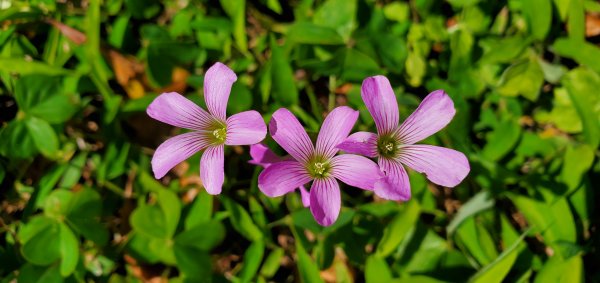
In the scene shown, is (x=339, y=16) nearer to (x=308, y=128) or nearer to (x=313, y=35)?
(x=313, y=35)

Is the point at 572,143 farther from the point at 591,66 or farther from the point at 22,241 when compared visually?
the point at 22,241

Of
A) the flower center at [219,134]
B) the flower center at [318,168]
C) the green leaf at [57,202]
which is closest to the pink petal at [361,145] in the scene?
the flower center at [318,168]

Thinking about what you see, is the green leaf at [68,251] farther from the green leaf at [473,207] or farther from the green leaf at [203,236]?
the green leaf at [473,207]

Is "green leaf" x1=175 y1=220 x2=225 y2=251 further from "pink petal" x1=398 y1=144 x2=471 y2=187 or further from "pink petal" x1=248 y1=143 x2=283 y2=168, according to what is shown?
"pink petal" x1=398 y1=144 x2=471 y2=187

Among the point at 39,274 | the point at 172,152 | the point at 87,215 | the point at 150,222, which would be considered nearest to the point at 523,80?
the point at 172,152

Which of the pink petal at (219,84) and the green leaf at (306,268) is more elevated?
the pink petal at (219,84)
